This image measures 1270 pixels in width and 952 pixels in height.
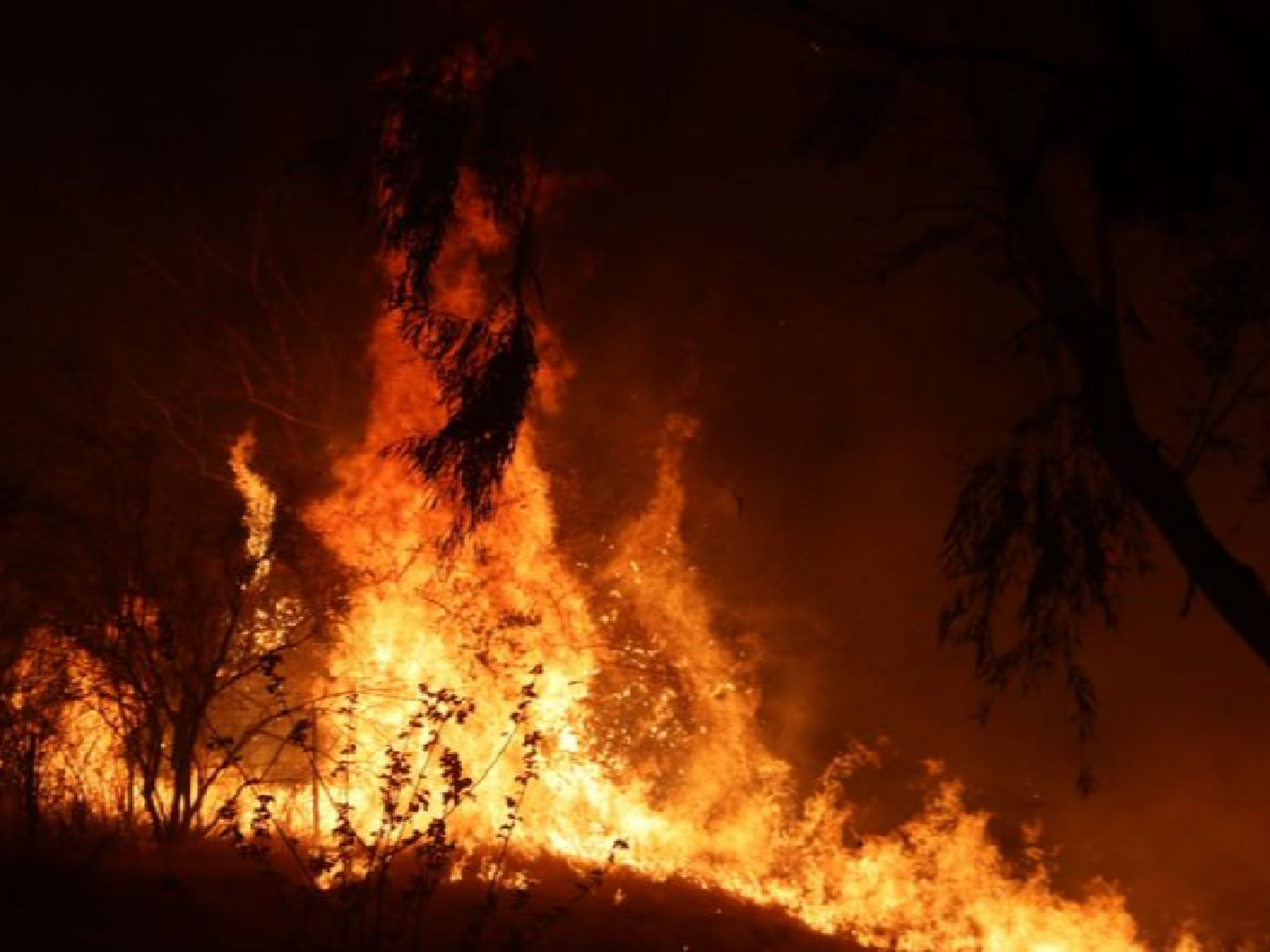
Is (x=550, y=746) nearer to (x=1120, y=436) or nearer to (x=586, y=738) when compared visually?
(x=586, y=738)

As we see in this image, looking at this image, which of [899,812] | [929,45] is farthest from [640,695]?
[929,45]

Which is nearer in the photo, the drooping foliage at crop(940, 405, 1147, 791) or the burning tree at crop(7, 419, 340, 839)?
the drooping foliage at crop(940, 405, 1147, 791)

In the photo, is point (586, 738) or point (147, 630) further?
point (586, 738)

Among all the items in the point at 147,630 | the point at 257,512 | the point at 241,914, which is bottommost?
the point at 241,914

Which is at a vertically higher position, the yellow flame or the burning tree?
the yellow flame

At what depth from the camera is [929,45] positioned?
5.73 meters

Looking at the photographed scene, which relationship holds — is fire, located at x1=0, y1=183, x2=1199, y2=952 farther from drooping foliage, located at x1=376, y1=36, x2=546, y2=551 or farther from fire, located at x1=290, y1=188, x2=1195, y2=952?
drooping foliage, located at x1=376, y1=36, x2=546, y2=551

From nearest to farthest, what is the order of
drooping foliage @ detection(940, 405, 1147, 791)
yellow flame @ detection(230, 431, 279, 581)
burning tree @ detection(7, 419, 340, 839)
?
drooping foliage @ detection(940, 405, 1147, 791), burning tree @ detection(7, 419, 340, 839), yellow flame @ detection(230, 431, 279, 581)

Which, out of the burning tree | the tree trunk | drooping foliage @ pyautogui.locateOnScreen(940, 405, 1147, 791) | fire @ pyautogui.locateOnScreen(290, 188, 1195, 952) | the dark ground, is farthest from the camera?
fire @ pyautogui.locateOnScreen(290, 188, 1195, 952)

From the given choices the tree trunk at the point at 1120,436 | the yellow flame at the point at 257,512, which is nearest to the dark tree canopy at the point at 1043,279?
the tree trunk at the point at 1120,436

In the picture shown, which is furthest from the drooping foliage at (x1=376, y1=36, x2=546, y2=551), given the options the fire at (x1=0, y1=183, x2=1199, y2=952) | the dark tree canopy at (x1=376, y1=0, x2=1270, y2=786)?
the fire at (x1=0, y1=183, x2=1199, y2=952)

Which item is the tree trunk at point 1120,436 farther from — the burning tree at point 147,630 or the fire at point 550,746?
the burning tree at point 147,630

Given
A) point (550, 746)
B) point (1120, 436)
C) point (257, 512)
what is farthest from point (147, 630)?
point (1120, 436)

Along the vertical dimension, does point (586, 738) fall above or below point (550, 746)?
above
